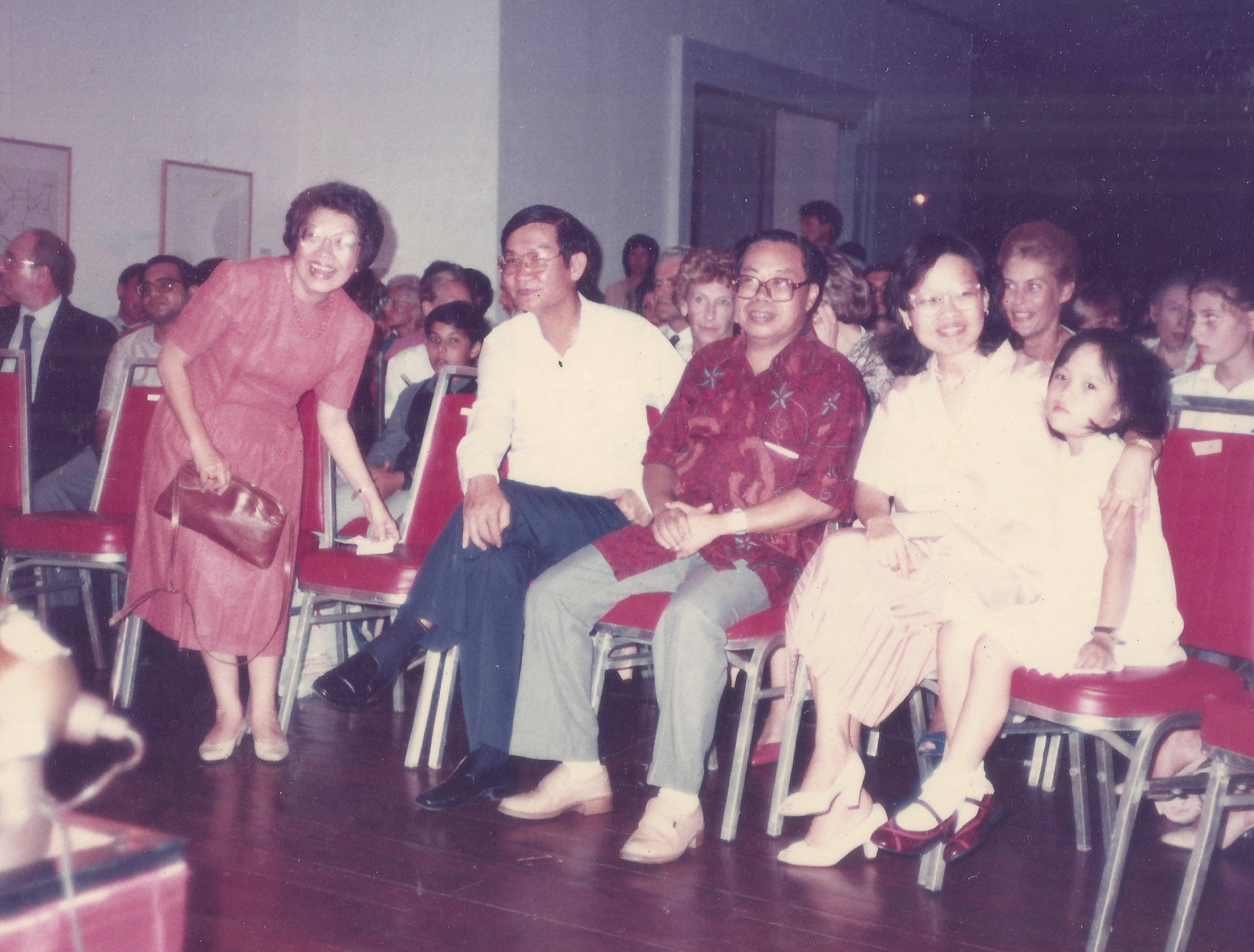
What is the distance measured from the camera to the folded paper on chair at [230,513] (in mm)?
2645

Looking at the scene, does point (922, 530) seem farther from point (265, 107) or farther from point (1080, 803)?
point (265, 107)

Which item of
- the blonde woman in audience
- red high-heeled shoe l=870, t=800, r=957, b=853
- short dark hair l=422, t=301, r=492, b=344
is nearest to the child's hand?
red high-heeled shoe l=870, t=800, r=957, b=853

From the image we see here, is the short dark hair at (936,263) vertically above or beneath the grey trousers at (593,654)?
above

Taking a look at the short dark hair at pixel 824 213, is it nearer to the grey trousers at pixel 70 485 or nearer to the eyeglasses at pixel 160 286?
the eyeglasses at pixel 160 286

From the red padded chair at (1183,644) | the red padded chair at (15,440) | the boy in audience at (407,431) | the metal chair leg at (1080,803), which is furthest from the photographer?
the boy in audience at (407,431)

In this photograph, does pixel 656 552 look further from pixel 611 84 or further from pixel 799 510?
pixel 611 84

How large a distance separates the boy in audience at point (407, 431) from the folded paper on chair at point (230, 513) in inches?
28.3

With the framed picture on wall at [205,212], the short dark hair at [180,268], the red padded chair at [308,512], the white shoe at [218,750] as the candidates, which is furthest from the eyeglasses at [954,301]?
the framed picture on wall at [205,212]

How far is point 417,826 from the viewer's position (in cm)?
243

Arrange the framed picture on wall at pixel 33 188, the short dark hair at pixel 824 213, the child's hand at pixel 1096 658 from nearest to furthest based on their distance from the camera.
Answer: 1. the child's hand at pixel 1096 658
2. the framed picture on wall at pixel 33 188
3. the short dark hair at pixel 824 213

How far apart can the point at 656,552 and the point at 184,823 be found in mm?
1051

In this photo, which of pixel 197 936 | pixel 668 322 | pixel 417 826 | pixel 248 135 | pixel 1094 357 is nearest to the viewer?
pixel 197 936

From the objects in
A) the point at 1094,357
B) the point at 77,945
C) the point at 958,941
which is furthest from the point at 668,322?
the point at 77,945

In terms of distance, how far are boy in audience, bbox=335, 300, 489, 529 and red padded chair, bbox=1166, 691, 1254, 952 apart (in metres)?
2.13
